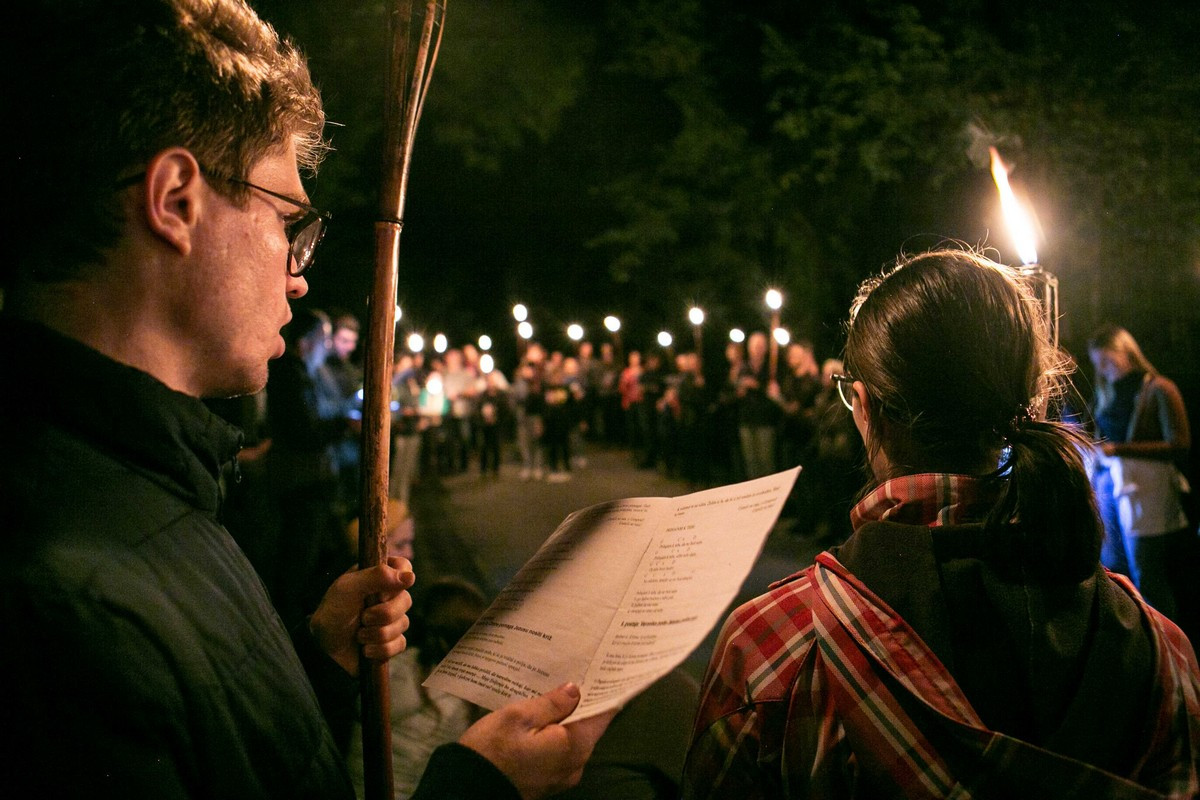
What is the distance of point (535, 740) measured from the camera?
121 cm

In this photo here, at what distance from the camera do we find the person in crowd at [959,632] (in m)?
1.31

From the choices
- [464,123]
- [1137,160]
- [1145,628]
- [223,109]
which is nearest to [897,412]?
[1145,628]

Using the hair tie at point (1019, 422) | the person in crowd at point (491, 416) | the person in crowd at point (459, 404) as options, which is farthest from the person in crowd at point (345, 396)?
the person in crowd at point (491, 416)

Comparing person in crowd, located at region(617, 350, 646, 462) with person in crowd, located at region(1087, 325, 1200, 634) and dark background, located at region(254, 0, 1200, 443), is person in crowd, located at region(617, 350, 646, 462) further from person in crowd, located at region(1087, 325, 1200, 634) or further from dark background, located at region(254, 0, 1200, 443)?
person in crowd, located at region(1087, 325, 1200, 634)

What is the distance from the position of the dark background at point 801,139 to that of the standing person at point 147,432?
49 cm

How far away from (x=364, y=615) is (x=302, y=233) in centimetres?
77

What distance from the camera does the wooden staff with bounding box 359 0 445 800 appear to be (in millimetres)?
1588

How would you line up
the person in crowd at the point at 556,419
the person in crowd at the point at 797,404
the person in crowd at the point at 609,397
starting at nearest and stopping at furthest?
1. the person in crowd at the point at 797,404
2. the person in crowd at the point at 556,419
3. the person in crowd at the point at 609,397

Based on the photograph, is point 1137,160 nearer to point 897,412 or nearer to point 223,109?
point 897,412

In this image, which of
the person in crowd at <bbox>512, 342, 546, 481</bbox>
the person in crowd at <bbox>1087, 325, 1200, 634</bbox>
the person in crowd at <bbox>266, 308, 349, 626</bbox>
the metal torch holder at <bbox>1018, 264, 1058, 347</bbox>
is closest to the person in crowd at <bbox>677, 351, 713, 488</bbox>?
the person in crowd at <bbox>512, 342, 546, 481</bbox>

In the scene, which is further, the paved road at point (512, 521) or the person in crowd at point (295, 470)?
the paved road at point (512, 521)

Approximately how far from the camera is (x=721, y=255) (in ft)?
66.7

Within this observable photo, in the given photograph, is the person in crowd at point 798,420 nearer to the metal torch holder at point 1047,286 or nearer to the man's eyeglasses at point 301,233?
the metal torch holder at point 1047,286

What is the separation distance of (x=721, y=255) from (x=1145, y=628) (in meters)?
19.5
